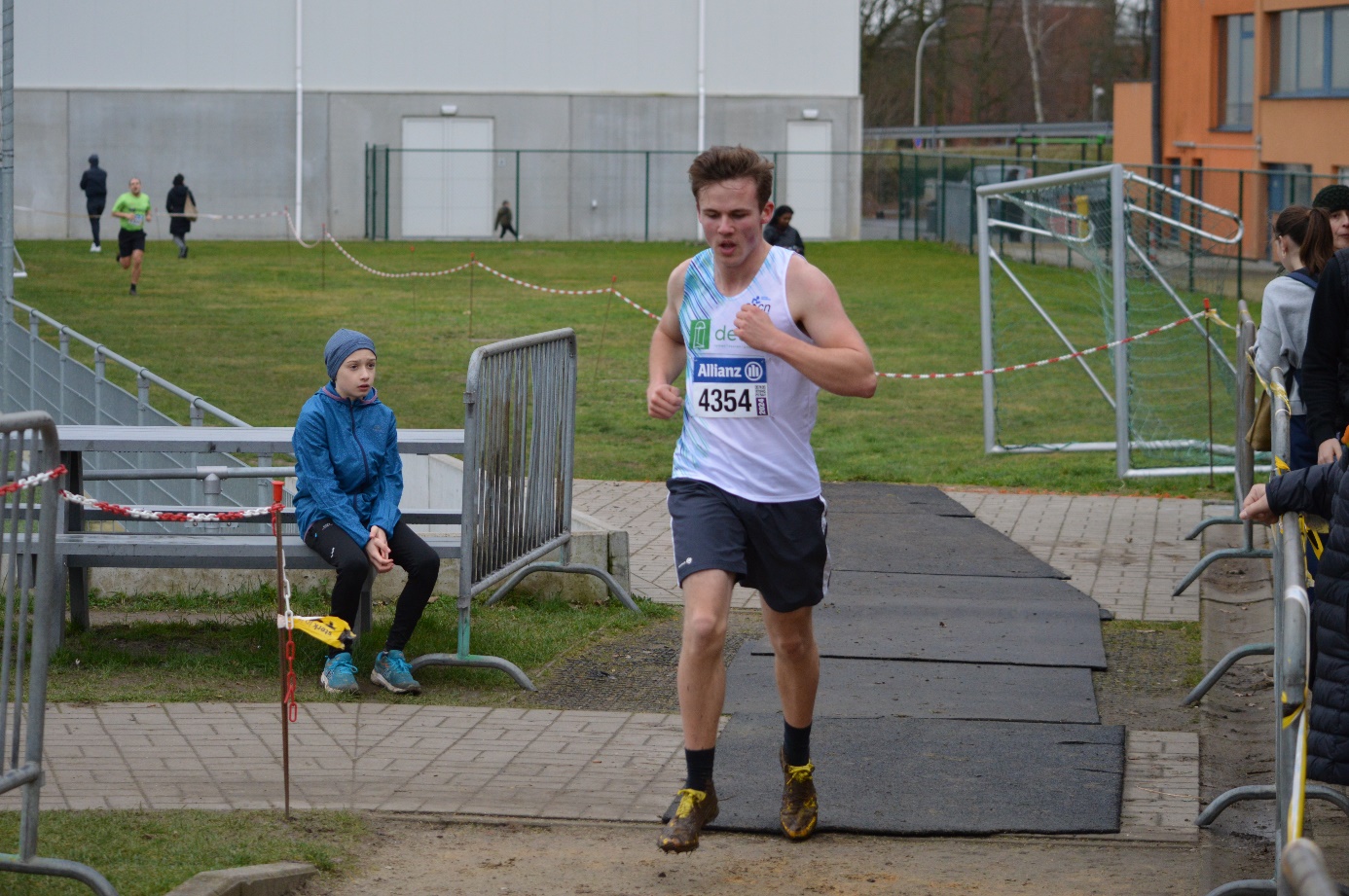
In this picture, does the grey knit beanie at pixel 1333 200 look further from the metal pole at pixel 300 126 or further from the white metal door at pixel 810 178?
the white metal door at pixel 810 178

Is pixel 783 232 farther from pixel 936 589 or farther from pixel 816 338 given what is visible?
pixel 816 338

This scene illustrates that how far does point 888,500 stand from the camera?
37.7 ft

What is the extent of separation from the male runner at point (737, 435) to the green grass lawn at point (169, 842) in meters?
0.96

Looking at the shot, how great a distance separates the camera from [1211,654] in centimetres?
766

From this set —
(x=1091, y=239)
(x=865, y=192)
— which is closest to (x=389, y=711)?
(x=1091, y=239)

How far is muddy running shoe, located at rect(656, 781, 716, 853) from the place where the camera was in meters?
4.90

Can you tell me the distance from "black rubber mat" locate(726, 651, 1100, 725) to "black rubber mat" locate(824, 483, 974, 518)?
3565mm

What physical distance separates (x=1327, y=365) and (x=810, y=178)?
4055 cm

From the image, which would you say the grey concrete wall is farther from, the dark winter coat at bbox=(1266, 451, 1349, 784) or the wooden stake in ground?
the dark winter coat at bbox=(1266, 451, 1349, 784)

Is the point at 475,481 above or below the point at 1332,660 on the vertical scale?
above

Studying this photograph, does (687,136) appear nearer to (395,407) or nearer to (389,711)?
(395,407)

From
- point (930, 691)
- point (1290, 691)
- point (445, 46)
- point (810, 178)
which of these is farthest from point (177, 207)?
point (1290, 691)

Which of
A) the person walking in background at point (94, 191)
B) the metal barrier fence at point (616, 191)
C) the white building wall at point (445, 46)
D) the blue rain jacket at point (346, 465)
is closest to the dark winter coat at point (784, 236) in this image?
the blue rain jacket at point (346, 465)

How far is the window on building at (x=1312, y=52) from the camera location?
33.7m
